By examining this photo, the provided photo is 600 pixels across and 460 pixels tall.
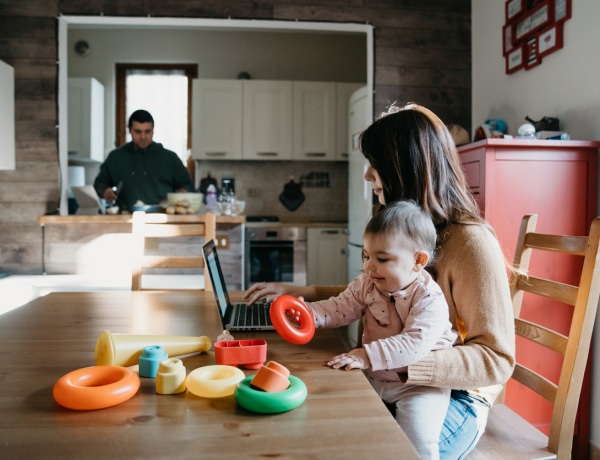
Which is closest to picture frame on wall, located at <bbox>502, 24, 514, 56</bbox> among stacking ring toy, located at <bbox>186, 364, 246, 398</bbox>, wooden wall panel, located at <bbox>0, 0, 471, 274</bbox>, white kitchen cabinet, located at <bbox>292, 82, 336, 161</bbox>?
wooden wall panel, located at <bbox>0, 0, 471, 274</bbox>

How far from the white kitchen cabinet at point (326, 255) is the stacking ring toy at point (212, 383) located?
3.76 m

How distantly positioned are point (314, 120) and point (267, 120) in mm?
438

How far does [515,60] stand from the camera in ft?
9.68

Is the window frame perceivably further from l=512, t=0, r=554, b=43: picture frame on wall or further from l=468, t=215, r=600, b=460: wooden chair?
l=468, t=215, r=600, b=460: wooden chair

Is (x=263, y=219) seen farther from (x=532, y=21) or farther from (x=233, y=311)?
(x=233, y=311)

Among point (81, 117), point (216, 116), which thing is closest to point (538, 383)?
point (216, 116)

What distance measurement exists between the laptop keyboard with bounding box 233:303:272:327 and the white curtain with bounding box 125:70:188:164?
4254 mm

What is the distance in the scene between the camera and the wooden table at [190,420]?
715 millimetres

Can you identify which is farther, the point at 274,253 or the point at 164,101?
the point at 164,101

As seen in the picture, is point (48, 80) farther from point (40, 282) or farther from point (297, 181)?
point (297, 181)

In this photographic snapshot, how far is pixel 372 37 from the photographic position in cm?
366

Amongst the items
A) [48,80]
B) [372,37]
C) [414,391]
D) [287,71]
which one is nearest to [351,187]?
[372,37]

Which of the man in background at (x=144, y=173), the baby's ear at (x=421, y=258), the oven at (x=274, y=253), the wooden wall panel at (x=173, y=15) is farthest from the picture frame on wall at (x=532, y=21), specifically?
the man in background at (x=144, y=173)

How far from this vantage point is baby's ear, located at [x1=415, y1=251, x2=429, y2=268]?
3.73 feet
